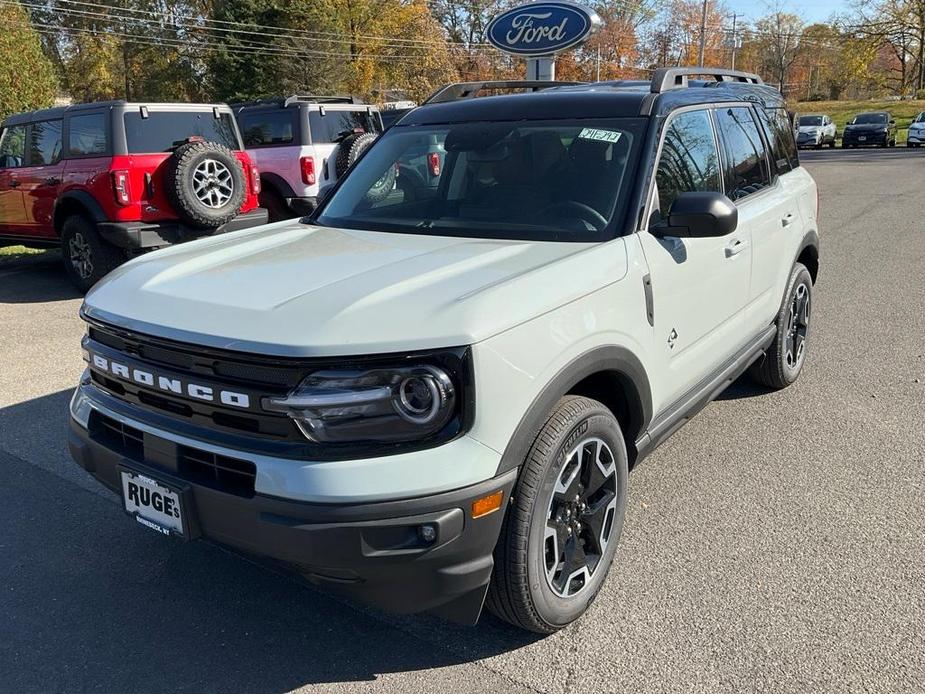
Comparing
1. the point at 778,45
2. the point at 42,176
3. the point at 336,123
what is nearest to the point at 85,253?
the point at 42,176

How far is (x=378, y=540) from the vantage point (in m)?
2.25

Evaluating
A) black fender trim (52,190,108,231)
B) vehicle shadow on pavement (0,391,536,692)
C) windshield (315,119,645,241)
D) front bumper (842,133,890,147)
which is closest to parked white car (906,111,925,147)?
front bumper (842,133,890,147)

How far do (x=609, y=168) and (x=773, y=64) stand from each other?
298ft

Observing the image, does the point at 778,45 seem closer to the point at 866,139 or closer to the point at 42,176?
the point at 866,139

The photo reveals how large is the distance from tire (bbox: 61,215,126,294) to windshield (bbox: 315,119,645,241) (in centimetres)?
517

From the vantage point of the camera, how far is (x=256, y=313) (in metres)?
2.45

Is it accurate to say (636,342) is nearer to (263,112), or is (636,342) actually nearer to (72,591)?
(72,591)

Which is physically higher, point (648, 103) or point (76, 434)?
point (648, 103)

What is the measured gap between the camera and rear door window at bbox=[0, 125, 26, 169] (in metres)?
9.27

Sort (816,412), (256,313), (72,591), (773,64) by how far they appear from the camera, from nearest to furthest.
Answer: (256,313)
(72,591)
(816,412)
(773,64)

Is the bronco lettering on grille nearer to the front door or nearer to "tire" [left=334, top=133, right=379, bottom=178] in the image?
the front door

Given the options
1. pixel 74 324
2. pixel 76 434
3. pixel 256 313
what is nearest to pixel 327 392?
pixel 256 313

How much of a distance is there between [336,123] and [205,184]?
329cm

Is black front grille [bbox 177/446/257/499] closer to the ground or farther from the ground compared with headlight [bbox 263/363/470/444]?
closer to the ground
